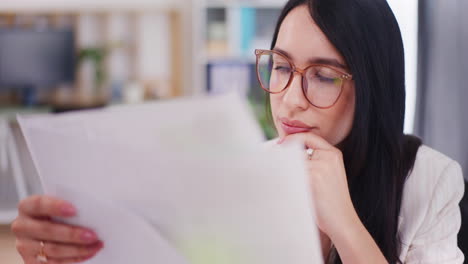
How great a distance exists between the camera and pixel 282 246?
2.23 feet

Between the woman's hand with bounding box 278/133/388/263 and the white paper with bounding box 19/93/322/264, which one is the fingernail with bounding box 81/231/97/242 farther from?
the woman's hand with bounding box 278/133/388/263

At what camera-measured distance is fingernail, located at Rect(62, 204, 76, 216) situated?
68cm

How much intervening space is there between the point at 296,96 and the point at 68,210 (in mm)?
475

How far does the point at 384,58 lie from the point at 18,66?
3.99 m

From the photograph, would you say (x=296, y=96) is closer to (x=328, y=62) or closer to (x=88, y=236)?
(x=328, y=62)

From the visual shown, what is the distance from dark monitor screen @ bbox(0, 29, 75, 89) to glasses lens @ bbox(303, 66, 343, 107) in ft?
12.7

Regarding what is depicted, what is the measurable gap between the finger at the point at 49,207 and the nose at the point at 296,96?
459 mm

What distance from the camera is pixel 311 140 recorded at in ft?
3.16

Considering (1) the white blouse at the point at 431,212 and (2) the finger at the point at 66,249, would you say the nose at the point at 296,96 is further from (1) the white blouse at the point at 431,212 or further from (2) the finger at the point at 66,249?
(2) the finger at the point at 66,249

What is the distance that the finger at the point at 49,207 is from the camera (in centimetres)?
69

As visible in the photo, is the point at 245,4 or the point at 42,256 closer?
the point at 42,256

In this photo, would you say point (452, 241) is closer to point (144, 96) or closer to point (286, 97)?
point (286, 97)

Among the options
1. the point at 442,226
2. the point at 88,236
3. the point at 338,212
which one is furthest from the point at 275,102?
the point at 88,236

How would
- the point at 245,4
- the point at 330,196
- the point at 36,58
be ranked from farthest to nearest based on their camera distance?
the point at 36,58 → the point at 245,4 → the point at 330,196
